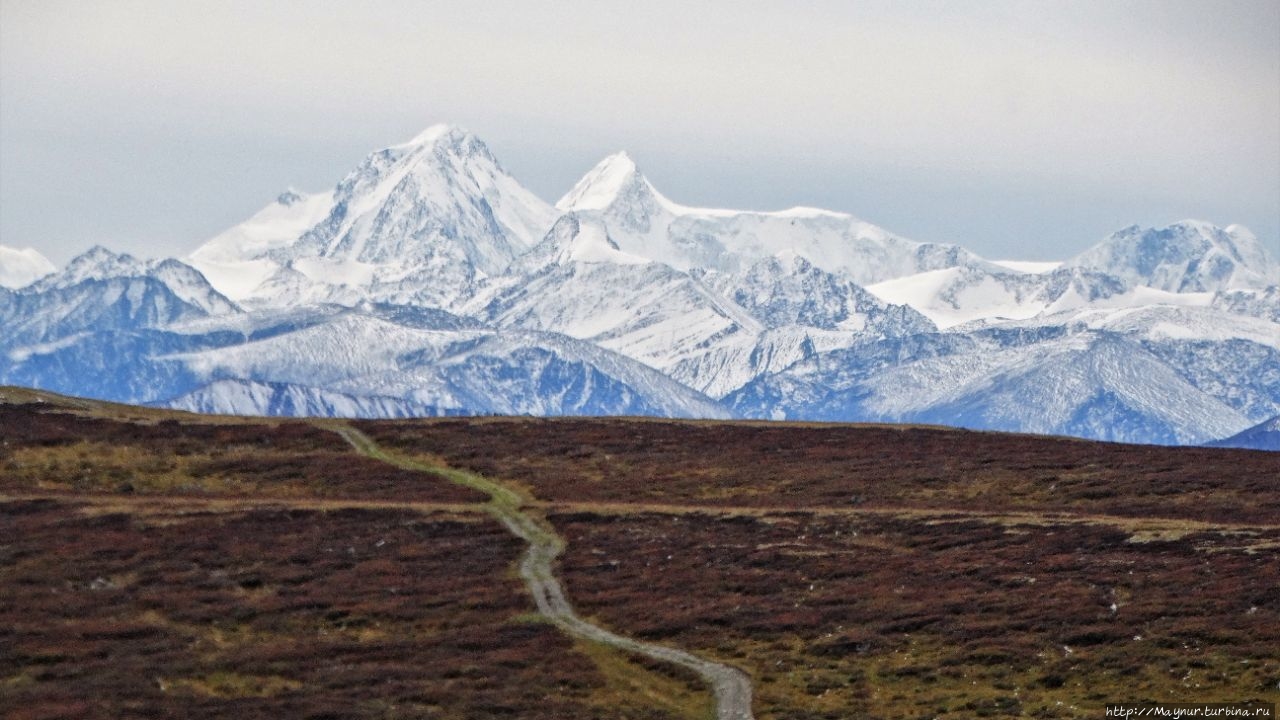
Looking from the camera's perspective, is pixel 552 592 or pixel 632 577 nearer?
pixel 552 592

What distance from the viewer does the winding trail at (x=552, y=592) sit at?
69125 mm

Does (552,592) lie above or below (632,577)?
below

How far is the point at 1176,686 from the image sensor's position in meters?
65.0

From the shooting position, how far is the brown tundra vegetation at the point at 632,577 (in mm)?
67000

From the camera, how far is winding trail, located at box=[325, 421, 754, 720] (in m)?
69.1

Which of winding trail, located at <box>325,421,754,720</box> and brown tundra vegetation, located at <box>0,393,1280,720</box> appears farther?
winding trail, located at <box>325,421,754,720</box>

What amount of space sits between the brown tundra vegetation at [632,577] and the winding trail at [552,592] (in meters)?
0.96

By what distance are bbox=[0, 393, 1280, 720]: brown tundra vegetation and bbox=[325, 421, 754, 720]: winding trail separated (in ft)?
3.15

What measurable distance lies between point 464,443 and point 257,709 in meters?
75.2

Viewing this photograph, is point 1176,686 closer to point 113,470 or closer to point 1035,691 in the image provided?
point 1035,691

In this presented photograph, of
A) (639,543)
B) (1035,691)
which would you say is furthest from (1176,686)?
(639,543)

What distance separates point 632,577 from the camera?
89062mm

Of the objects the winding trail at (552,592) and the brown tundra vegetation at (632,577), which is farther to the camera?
the winding trail at (552,592)

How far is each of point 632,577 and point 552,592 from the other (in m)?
5.06
